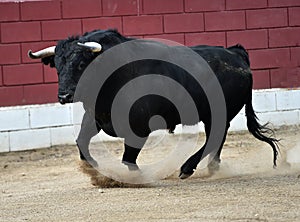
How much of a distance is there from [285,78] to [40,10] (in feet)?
9.83

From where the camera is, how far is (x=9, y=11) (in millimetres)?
9094

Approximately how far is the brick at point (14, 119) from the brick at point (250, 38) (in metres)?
2.52

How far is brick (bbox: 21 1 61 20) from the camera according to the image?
9156mm

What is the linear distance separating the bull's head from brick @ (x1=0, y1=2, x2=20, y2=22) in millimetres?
2941

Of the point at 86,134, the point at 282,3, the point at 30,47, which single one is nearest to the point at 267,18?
the point at 282,3

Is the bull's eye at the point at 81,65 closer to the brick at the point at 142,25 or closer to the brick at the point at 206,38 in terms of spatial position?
the brick at the point at 142,25

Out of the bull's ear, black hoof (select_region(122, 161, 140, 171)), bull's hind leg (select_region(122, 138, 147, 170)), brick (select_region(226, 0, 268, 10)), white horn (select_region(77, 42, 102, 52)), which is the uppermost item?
brick (select_region(226, 0, 268, 10))

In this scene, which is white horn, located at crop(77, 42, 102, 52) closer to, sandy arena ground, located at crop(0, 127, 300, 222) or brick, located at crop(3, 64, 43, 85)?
sandy arena ground, located at crop(0, 127, 300, 222)

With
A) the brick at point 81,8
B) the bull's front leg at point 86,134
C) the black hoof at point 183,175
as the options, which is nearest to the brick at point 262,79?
the brick at point 81,8

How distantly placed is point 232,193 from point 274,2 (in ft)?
15.1

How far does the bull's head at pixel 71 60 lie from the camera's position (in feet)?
19.7

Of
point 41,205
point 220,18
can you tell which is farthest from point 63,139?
point 41,205

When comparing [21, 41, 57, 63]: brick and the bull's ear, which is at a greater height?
the bull's ear

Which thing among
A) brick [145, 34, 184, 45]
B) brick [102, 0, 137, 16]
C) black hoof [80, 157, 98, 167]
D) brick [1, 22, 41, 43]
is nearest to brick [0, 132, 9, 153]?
brick [1, 22, 41, 43]
